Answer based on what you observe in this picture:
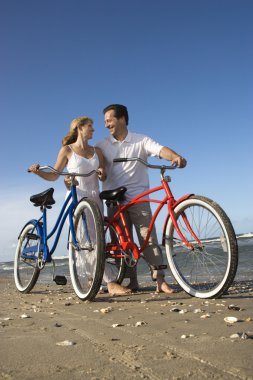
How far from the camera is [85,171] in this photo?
203 inches

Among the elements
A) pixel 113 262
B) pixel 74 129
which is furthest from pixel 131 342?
pixel 74 129

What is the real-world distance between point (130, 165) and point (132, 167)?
0.04m

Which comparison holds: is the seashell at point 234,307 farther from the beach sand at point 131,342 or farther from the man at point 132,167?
the man at point 132,167

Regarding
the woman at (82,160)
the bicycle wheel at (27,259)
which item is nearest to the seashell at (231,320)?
the woman at (82,160)

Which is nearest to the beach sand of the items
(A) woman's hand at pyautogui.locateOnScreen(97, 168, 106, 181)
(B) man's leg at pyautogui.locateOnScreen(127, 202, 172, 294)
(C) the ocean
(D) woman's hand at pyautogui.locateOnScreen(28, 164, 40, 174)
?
(B) man's leg at pyautogui.locateOnScreen(127, 202, 172, 294)

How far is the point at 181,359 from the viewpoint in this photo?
6.18ft

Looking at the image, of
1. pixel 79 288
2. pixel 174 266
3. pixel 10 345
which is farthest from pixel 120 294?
pixel 10 345

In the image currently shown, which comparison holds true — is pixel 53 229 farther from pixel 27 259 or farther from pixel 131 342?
pixel 131 342

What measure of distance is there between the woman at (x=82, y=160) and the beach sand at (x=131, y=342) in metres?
1.82

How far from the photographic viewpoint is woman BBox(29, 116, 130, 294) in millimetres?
5160

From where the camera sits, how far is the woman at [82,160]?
516cm

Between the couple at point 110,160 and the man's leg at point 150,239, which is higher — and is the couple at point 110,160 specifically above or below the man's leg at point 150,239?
above

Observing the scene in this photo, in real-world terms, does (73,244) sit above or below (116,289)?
above

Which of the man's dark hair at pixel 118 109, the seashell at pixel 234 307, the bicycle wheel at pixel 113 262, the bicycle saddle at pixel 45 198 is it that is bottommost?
the seashell at pixel 234 307
